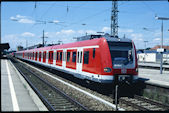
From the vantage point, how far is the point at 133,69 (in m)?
11.1

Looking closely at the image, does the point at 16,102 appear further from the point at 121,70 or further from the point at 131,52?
the point at 131,52

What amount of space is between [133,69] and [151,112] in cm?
341

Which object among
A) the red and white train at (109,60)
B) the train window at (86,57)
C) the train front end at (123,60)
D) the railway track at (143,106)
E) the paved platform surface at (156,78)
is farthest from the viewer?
the train window at (86,57)

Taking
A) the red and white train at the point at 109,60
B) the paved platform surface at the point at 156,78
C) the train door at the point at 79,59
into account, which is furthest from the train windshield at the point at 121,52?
the train door at the point at 79,59

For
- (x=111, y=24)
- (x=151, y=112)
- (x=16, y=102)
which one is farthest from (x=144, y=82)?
(x=111, y=24)

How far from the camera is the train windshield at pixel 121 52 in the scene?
10.8 metres

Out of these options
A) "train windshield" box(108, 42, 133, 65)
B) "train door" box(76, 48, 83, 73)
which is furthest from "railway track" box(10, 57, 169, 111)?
"train door" box(76, 48, 83, 73)

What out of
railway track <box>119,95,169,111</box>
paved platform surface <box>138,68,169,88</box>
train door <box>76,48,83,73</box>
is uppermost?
train door <box>76,48,83,73</box>

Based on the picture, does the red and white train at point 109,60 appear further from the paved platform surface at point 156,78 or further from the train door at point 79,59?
the paved platform surface at point 156,78

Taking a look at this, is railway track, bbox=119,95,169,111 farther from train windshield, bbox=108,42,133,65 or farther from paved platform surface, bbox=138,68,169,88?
train windshield, bbox=108,42,133,65

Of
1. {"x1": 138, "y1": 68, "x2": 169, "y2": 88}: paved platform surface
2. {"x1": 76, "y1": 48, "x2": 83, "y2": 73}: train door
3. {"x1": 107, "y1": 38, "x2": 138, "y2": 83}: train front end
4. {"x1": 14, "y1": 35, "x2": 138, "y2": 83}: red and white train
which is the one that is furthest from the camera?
{"x1": 76, "y1": 48, "x2": 83, "y2": 73}: train door

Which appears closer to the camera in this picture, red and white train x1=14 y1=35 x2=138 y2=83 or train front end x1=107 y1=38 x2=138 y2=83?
red and white train x1=14 y1=35 x2=138 y2=83

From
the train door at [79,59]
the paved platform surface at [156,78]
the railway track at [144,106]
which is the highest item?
the train door at [79,59]

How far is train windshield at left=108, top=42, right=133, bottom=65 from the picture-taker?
10.8 meters
